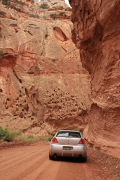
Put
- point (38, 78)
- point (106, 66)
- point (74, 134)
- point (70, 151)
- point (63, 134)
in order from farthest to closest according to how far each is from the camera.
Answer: point (38, 78) < point (106, 66) < point (74, 134) < point (63, 134) < point (70, 151)

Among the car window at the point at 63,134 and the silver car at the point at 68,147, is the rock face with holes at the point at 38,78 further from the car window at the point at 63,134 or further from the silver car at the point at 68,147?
the silver car at the point at 68,147

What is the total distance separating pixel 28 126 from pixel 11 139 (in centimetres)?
779

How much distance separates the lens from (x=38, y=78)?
29.6 meters

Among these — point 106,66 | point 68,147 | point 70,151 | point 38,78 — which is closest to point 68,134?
point 68,147

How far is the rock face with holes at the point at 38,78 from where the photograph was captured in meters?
25.0

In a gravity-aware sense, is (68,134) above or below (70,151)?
above

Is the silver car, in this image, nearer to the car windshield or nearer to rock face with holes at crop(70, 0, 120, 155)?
the car windshield

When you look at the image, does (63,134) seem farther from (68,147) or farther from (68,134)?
(68,147)

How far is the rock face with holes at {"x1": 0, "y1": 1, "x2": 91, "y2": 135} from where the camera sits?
25031mm

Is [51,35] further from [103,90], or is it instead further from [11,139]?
[103,90]

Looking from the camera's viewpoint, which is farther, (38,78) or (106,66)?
(38,78)

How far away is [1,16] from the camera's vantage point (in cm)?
3175

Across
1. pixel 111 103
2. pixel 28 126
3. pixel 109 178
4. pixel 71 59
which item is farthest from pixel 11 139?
pixel 71 59

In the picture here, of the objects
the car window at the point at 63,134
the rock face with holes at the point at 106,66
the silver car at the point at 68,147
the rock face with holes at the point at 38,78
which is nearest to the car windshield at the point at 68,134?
the car window at the point at 63,134
